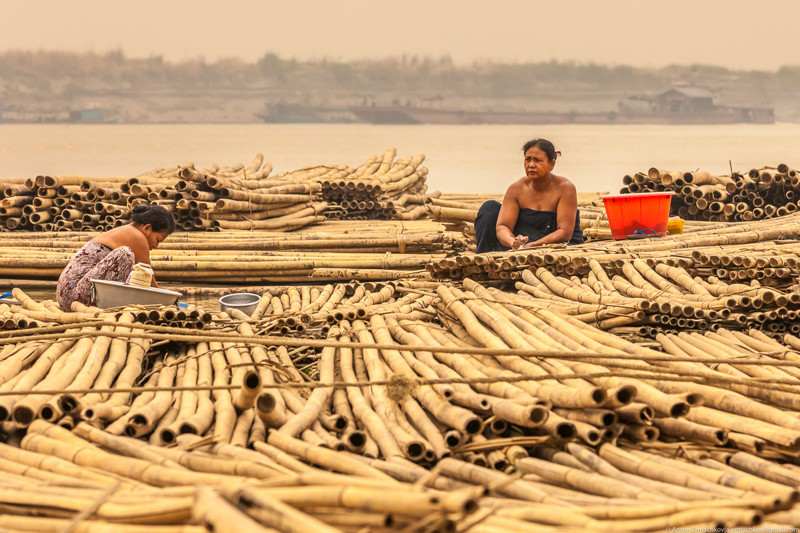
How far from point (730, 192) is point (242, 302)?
5593mm

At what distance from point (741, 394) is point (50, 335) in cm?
301

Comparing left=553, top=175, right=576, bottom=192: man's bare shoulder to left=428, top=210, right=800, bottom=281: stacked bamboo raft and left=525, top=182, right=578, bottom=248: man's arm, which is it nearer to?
left=525, top=182, right=578, bottom=248: man's arm

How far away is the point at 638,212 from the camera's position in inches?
276

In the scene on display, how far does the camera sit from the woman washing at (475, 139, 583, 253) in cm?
643

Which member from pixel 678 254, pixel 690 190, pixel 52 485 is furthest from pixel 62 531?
pixel 690 190

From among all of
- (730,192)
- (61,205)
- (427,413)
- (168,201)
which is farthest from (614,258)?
(61,205)

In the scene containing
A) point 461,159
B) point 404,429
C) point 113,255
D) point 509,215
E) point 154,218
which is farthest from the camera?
point 461,159

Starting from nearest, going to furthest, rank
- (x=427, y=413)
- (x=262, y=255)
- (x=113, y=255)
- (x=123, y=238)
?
(x=427, y=413)
(x=113, y=255)
(x=123, y=238)
(x=262, y=255)

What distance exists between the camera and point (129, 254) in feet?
18.2

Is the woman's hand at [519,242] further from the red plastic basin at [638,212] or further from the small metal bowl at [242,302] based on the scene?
the small metal bowl at [242,302]

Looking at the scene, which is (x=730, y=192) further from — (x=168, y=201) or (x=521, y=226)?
(x=168, y=201)

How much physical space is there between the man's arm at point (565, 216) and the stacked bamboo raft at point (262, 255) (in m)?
1.03

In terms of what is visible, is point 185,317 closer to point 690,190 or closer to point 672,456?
point 672,456

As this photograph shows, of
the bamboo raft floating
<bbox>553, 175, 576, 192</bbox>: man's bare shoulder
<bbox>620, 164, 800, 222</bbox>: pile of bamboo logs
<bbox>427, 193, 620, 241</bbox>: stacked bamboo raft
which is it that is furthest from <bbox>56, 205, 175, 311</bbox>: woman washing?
<bbox>620, 164, 800, 222</bbox>: pile of bamboo logs
